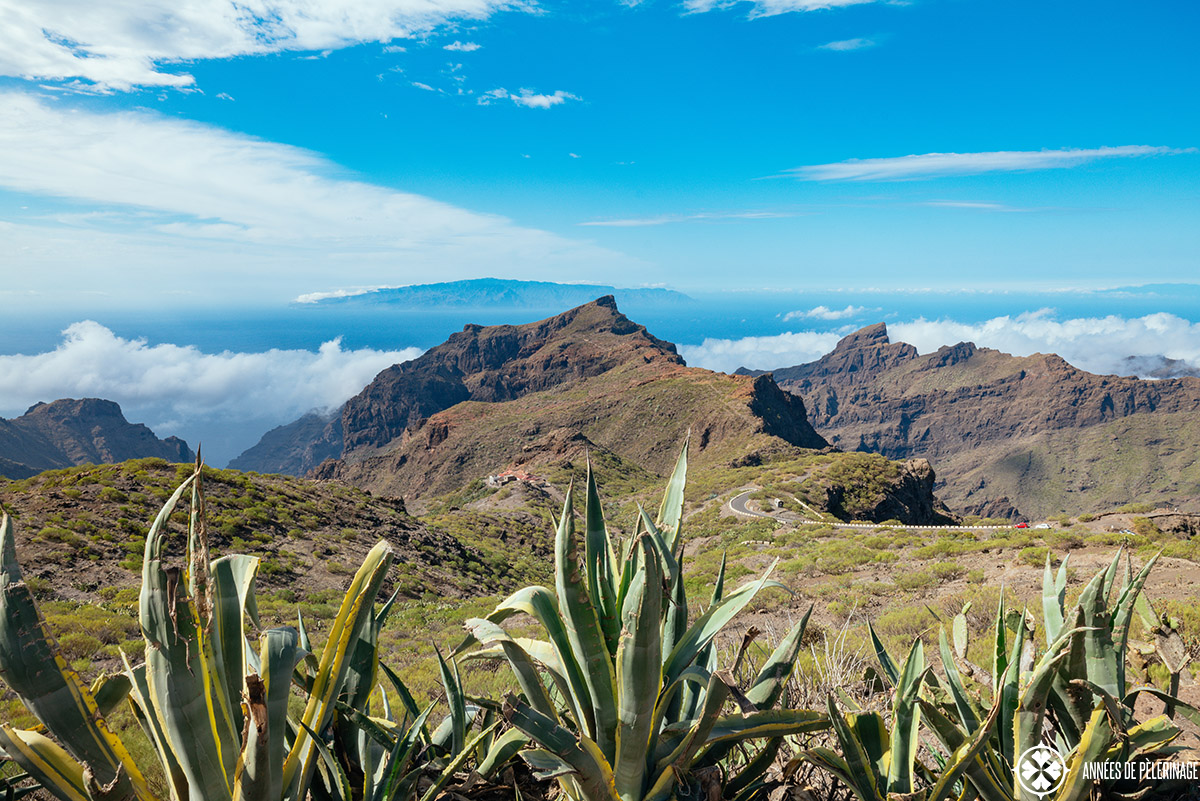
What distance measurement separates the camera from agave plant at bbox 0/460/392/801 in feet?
4.91

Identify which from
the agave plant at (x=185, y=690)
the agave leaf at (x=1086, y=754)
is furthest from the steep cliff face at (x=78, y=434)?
the agave leaf at (x=1086, y=754)

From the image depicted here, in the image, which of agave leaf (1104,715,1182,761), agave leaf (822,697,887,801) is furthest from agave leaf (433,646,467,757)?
agave leaf (1104,715,1182,761)

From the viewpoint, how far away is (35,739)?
1667mm

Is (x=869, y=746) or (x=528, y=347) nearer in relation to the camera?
(x=869, y=746)

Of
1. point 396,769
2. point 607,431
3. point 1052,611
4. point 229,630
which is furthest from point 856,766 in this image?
point 607,431

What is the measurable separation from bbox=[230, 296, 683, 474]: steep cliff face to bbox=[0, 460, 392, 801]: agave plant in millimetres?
118442

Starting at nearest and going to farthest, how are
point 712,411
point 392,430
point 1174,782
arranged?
point 1174,782, point 712,411, point 392,430

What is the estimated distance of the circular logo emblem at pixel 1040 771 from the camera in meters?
2.10

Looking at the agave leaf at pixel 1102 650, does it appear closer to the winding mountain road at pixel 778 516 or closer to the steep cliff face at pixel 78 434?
the winding mountain road at pixel 778 516

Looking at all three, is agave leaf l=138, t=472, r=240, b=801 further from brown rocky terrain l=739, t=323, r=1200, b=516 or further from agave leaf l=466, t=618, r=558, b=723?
brown rocky terrain l=739, t=323, r=1200, b=516

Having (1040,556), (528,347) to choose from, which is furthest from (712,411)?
(528,347)

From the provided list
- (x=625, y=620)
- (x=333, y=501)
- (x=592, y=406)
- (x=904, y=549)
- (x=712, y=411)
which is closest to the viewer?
(x=625, y=620)

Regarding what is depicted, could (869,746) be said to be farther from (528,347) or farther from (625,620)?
(528,347)

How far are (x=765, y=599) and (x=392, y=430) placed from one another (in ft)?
488
